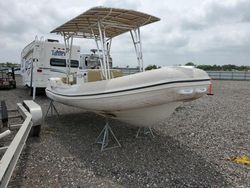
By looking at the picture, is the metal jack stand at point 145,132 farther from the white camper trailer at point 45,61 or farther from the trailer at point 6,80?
the trailer at point 6,80

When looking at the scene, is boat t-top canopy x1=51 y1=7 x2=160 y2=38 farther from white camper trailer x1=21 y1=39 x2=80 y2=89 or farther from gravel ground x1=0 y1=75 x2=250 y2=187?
white camper trailer x1=21 y1=39 x2=80 y2=89

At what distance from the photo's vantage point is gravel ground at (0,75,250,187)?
136 inches

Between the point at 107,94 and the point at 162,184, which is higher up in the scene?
the point at 107,94

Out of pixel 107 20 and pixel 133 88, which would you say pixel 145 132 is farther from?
pixel 107 20

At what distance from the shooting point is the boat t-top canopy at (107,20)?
5027 mm

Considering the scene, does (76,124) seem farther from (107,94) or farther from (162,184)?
(162,184)

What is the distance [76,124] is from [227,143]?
12.2 ft

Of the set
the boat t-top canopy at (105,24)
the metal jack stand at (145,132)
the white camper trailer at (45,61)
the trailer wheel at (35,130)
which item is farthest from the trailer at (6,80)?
the metal jack stand at (145,132)

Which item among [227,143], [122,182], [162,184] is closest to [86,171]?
[122,182]

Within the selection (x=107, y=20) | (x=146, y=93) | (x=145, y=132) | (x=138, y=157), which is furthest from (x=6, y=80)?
(x=146, y=93)

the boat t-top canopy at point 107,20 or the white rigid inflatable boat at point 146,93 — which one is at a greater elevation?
the boat t-top canopy at point 107,20

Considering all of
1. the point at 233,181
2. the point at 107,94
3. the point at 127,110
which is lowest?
the point at 233,181

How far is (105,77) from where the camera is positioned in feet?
17.0

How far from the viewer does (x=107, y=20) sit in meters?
5.50
